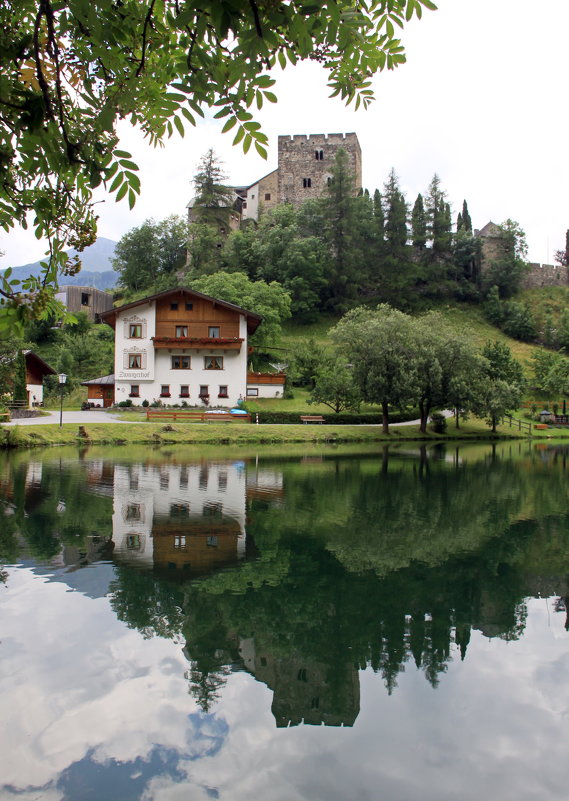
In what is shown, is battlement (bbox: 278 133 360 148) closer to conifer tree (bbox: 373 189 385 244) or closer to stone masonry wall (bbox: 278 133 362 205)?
stone masonry wall (bbox: 278 133 362 205)

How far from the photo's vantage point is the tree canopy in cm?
322

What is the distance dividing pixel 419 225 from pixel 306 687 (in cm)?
9072

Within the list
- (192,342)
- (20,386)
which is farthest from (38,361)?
(192,342)

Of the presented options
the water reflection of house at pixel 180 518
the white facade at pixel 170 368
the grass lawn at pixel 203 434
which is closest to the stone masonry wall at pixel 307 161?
the white facade at pixel 170 368

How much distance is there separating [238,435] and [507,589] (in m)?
30.0

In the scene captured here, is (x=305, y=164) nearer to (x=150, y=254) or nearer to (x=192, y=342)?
(x=150, y=254)

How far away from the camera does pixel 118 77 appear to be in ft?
12.3

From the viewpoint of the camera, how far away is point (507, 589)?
9414mm

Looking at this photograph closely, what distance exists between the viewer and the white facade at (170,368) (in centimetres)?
5216

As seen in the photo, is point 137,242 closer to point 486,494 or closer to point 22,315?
point 486,494

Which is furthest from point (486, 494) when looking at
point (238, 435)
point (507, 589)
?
point (238, 435)

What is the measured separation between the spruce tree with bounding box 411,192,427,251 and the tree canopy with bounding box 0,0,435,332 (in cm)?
9005

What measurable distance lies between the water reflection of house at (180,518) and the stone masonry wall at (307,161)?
269 feet

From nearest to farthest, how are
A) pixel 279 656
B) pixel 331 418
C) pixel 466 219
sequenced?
1. pixel 279 656
2. pixel 331 418
3. pixel 466 219
